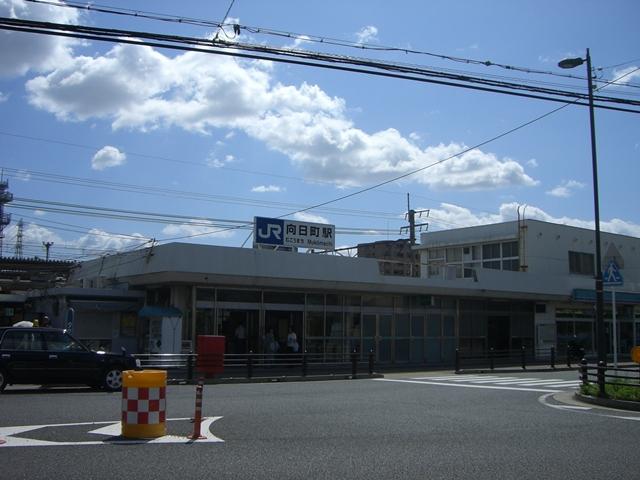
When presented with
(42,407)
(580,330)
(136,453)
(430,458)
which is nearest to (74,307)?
(42,407)

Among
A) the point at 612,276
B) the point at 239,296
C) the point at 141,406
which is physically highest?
the point at 612,276

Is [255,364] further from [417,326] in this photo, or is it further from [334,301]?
[417,326]

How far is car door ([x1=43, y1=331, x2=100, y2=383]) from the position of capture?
17484 mm

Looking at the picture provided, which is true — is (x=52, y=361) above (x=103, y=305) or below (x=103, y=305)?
below

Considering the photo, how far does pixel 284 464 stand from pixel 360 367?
66.8 feet

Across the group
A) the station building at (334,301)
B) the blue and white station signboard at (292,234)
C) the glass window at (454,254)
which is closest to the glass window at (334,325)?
the station building at (334,301)

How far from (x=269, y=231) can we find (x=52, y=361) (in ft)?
38.1

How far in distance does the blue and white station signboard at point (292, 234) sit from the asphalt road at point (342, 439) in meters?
11.2

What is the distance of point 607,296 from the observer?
36688mm

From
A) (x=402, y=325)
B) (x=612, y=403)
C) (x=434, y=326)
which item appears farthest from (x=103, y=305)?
(x=612, y=403)

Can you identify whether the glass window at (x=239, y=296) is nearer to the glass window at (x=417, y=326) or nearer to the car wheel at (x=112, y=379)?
the car wheel at (x=112, y=379)

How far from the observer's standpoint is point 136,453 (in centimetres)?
869

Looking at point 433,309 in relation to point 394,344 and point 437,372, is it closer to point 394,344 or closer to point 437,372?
point 394,344

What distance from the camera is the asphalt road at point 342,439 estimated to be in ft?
25.7
